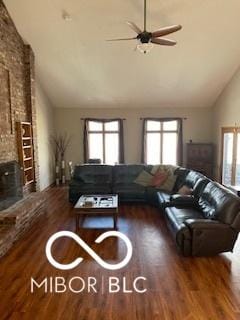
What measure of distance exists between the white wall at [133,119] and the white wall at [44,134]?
0.58 metres

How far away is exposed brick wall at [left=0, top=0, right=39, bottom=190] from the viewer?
17.4 feet

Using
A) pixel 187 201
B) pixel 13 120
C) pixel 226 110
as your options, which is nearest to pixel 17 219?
pixel 13 120

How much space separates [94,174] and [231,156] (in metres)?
4.25

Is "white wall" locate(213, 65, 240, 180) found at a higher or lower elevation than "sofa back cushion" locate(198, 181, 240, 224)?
higher

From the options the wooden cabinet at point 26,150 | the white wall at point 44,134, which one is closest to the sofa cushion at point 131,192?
the wooden cabinet at point 26,150

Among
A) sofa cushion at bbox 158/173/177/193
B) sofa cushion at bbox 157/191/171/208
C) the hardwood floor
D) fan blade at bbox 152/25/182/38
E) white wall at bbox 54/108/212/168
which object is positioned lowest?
the hardwood floor

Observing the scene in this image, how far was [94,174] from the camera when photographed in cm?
674

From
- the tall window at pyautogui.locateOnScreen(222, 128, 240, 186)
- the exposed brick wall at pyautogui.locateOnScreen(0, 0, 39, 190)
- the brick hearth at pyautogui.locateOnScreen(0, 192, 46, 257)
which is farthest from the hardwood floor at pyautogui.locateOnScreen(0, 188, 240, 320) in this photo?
the tall window at pyautogui.locateOnScreen(222, 128, 240, 186)

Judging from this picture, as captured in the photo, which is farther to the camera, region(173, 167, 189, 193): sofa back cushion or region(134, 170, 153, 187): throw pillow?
region(134, 170, 153, 187): throw pillow

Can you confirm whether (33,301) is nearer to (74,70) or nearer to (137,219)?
(137,219)

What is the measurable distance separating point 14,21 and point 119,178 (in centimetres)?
437

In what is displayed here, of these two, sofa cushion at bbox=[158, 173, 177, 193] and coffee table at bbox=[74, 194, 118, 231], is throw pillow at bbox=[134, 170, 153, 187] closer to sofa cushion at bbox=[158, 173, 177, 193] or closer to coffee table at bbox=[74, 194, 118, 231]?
sofa cushion at bbox=[158, 173, 177, 193]

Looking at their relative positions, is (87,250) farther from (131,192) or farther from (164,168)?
(164,168)

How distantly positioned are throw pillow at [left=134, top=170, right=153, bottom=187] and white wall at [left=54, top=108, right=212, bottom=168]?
10.4 feet
